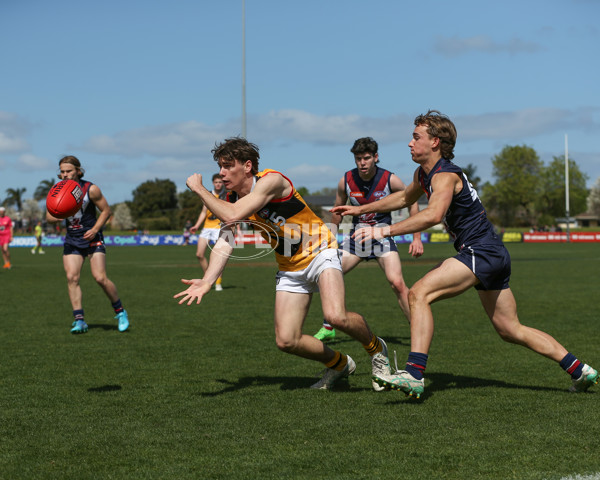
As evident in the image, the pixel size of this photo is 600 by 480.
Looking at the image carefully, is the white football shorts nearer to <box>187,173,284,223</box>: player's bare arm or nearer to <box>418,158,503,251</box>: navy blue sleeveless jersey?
<box>187,173,284,223</box>: player's bare arm

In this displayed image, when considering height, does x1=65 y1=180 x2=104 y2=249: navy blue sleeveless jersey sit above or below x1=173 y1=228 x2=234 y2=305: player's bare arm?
above

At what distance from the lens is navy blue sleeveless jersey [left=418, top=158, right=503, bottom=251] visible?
5531mm

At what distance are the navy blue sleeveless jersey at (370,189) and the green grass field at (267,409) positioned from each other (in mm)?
1610

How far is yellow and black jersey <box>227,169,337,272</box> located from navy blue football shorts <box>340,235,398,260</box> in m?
2.58

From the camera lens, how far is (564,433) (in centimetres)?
455

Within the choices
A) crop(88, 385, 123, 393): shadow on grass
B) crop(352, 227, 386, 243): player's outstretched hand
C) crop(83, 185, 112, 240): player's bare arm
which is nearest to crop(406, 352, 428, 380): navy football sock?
crop(352, 227, 386, 243): player's outstretched hand

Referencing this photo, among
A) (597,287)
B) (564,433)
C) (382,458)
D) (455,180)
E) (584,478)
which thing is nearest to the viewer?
(584,478)

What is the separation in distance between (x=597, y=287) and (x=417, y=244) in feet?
30.8

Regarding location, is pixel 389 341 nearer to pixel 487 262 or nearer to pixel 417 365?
pixel 417 365

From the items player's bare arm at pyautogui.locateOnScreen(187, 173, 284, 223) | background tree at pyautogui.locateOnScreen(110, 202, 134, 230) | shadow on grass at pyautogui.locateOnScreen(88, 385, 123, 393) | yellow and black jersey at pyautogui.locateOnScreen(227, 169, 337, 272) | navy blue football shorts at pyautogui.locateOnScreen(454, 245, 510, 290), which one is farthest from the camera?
background tree at pyautogui.locateOnScreen(110, 202, 134, 230)

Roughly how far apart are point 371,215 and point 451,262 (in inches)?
133

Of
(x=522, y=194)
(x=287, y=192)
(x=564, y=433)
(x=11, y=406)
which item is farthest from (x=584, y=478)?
(x=522, y=194)

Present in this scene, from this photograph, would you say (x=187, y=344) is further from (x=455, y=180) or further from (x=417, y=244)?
(x=455, y=180)

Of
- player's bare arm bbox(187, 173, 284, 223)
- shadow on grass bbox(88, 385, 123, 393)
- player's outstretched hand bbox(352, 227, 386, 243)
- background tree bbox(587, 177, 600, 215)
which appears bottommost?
shadow on grass bbox(88, 385, 123, 393)
